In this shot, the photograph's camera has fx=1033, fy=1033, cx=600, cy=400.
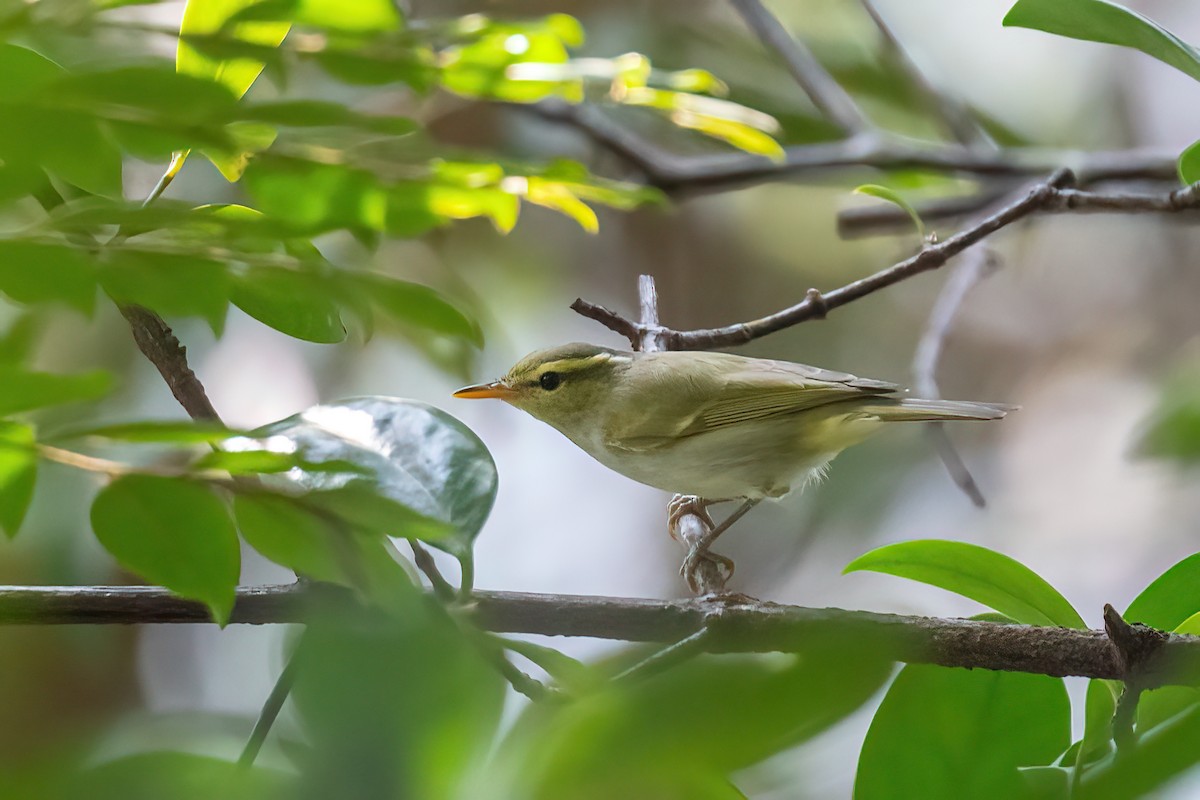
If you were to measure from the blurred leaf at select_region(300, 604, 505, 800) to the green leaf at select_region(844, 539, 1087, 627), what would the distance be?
51 centimetres

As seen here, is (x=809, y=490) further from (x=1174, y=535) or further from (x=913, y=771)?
(x=913, y=771)

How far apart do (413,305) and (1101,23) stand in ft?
1.78

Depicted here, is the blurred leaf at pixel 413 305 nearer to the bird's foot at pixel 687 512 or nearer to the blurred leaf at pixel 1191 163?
the blurred leaf at pixel 1191 163

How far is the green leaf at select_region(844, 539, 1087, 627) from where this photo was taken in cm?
68

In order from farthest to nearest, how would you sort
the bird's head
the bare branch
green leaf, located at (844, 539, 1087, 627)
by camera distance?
the bare branch → the bird's head → green leaf, located at (844, 539, 1087, 627)

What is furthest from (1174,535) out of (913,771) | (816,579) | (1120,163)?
(913,771)

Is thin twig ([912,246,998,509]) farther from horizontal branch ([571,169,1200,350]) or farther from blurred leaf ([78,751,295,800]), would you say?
blurred leaf ([78,751,295,800])

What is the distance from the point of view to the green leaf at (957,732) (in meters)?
0.45

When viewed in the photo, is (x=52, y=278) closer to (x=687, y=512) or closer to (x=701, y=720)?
(x=701, y=720)

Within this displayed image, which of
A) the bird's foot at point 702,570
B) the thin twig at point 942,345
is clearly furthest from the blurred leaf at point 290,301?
the thin twig at point 942,345

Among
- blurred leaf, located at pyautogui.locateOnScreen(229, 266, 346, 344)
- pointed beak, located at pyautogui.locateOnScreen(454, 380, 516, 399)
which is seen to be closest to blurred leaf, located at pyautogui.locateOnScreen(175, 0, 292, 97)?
blurred leaf, located at pyautogui.locateOnScreen(229, 266, 346, 344)

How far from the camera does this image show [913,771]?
0.47 metres

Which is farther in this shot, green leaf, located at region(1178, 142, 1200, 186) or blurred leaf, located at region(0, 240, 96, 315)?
green leaf, located at region(1178, 142, 1200, 186)

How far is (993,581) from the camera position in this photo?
0.68 meters
